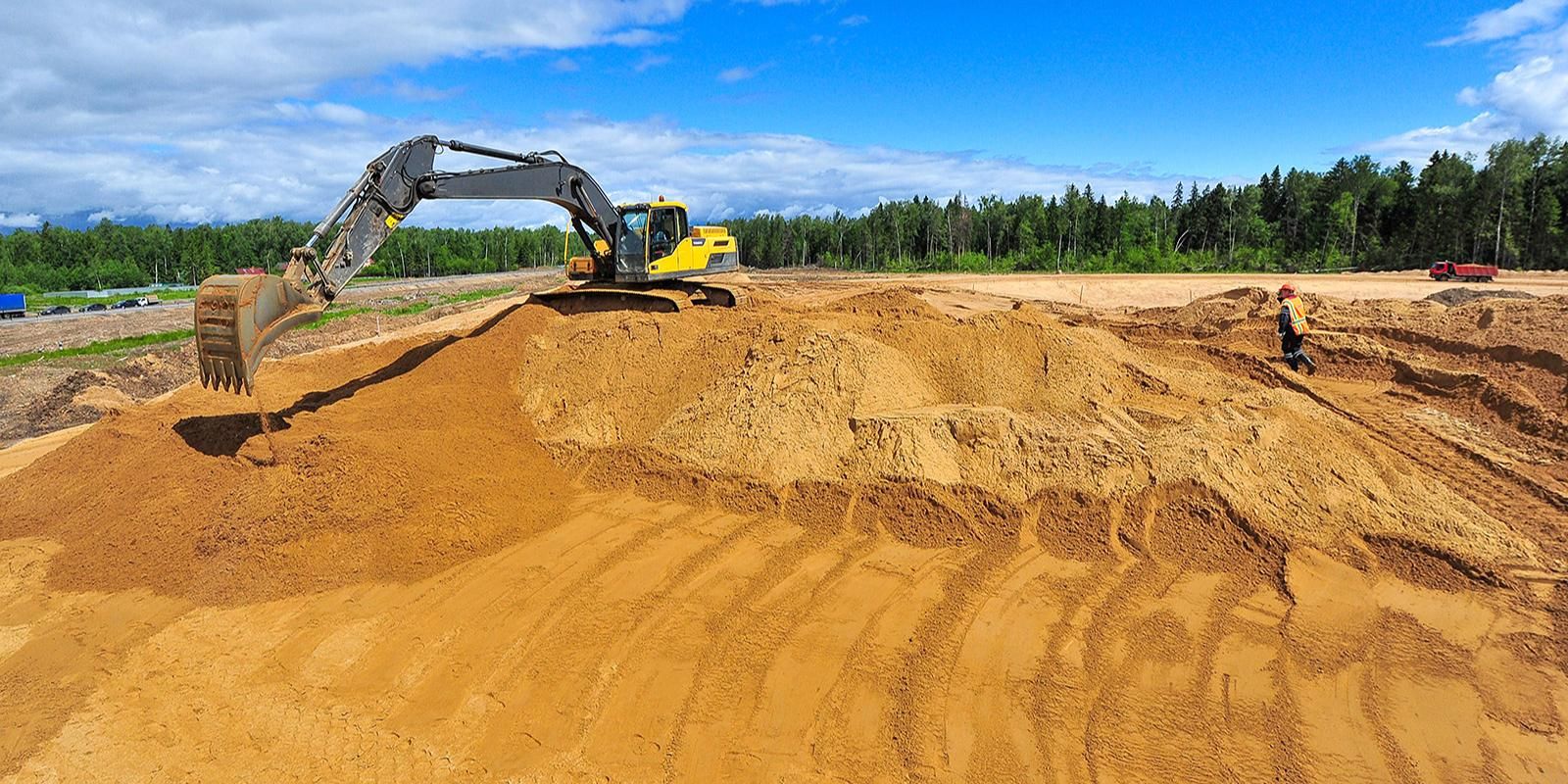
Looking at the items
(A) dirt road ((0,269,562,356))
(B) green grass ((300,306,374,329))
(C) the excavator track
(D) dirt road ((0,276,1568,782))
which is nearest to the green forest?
(B) green grass ((300,306,374,329))

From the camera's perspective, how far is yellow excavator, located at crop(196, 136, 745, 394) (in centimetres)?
727

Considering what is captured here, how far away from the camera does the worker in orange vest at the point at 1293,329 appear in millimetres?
11648

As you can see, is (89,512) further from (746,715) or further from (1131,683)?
(1131,683)

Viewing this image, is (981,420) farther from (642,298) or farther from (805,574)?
(642,298)

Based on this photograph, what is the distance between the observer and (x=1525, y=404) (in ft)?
30.0

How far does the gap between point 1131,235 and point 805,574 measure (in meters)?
59.2

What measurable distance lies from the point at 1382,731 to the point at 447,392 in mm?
9723

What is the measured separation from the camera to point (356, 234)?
8.88 metres

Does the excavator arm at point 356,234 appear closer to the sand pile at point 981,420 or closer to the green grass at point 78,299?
the sand pile at point 981,420

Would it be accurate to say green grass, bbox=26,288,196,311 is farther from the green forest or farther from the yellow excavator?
the yellow excavator

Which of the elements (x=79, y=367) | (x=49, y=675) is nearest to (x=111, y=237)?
(x=79, y=367)

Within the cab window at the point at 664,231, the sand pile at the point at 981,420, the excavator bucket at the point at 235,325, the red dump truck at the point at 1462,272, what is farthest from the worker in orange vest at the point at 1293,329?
the red dump truck at the point at 1462,272

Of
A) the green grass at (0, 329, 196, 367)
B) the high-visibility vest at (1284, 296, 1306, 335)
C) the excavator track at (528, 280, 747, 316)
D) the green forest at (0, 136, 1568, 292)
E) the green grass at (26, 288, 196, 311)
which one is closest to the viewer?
the high-visibility vest at (1284, 296, 1306, 335)

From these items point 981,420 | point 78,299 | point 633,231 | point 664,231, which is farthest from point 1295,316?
point 78,299
